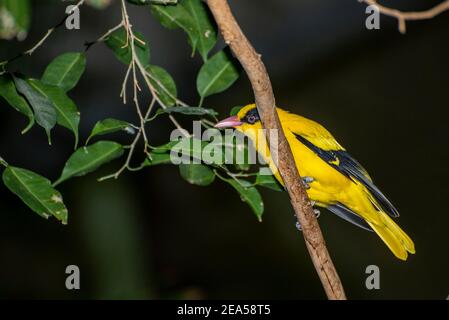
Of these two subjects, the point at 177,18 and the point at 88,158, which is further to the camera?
the point at 177,18

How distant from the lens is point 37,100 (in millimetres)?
2328

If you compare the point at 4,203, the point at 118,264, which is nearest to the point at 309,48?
the point at 118,264

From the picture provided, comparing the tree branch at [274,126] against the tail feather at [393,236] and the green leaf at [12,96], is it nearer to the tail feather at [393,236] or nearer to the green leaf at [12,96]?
the green leaf at [12,96]

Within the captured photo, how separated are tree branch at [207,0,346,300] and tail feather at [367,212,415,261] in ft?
3.48

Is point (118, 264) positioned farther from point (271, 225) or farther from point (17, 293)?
point (271, 225)

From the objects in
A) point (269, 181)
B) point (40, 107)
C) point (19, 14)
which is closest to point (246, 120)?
point (269, 181)

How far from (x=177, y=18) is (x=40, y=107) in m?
0.68

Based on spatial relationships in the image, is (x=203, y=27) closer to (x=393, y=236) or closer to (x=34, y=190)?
(x=34, y=190)

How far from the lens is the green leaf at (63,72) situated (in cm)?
260

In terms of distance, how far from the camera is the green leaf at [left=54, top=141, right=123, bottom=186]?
2.44 m

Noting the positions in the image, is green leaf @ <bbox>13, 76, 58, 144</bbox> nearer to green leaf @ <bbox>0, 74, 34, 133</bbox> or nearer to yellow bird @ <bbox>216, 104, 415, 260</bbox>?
green leaf @ <bbox>0, 74, 34, 133</bbox>

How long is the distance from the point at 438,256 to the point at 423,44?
2.21 m

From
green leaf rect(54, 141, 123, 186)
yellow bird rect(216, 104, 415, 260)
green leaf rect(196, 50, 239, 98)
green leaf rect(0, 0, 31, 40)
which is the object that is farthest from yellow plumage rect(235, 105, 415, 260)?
green leaf rect(0, 0, 31, 40)

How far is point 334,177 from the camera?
11.4 feet
